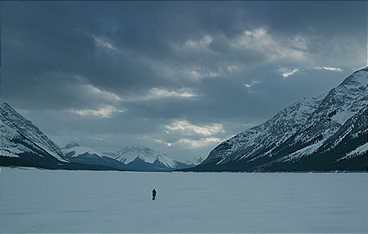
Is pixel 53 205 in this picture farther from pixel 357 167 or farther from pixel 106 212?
pixel 357 167

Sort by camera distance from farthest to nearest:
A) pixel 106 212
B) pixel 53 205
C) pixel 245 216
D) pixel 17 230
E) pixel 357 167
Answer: pixel 357 167 → pixel 53 205 → pixel 106 212 → pixel 245 216 → pixel 17 230

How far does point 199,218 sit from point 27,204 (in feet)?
59.4

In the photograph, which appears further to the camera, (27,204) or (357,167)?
(357,167)

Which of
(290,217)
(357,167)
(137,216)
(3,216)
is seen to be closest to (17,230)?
(3,216)

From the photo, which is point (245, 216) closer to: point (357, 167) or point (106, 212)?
point (106, 212)

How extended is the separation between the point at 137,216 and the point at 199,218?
4.85 m

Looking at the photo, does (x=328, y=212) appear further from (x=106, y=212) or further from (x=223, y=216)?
(x=106, y=212)

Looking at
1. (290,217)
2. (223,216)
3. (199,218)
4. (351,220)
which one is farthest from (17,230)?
(351,220)

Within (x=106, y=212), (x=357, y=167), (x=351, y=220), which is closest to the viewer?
(x=351, y=220)

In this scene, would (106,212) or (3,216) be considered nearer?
(3,216)

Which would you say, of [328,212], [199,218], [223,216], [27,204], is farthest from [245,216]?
[27,204]

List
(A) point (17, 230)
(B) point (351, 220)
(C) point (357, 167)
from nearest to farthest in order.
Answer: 1. (A) point (17, 230)
2. (B) point (351, 220)
3. (C) point (357, 167)

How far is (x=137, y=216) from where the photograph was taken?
30.4m

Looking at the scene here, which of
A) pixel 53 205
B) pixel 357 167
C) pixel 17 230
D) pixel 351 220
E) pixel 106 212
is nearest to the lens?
pixel 17 230
